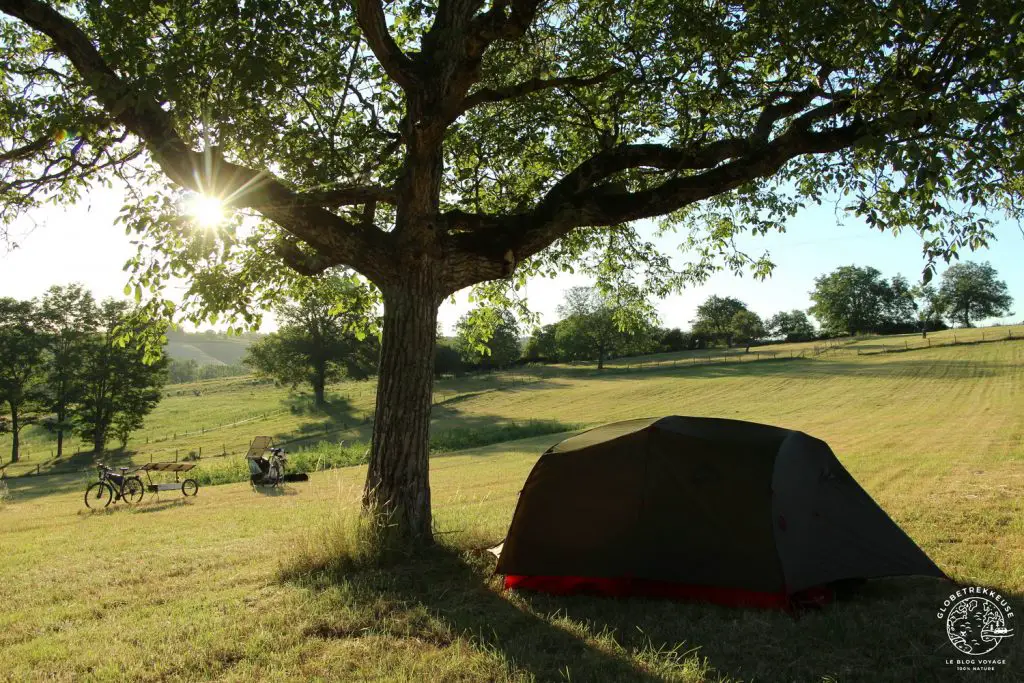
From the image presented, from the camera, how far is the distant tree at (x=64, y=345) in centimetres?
5075

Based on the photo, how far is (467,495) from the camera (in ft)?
51.8

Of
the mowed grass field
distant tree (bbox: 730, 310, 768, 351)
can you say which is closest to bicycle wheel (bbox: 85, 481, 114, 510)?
the mowed grass field

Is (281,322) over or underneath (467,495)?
over

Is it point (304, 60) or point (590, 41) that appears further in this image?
point (590, 41)

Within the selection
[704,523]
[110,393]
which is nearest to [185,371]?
[110,393]

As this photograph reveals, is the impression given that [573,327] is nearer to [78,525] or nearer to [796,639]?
[78,525]

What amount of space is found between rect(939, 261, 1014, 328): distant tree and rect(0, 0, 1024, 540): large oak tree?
122 metres

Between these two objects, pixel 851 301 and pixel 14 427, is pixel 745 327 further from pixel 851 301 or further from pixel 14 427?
pixel 14 427

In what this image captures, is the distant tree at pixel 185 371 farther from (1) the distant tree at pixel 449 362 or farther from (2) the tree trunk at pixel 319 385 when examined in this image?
(2) the tree trunk at pixel 319 385

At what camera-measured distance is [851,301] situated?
110m

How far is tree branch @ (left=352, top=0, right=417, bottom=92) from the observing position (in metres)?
7.31

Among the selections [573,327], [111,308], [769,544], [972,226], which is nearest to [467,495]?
[769,544]

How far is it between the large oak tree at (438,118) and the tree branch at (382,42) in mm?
24

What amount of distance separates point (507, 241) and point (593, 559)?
4193 mm
